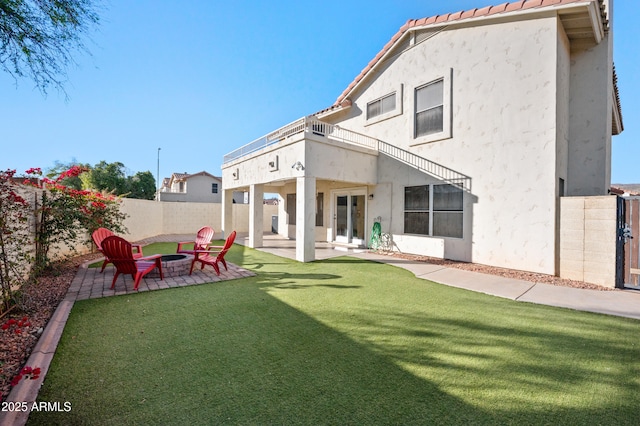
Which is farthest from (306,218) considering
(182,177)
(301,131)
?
(182,177)

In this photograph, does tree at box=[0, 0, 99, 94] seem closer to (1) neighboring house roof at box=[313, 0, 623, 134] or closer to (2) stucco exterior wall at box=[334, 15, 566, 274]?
(2) stucco exterior wall at box=[334, 15, 566, 274]

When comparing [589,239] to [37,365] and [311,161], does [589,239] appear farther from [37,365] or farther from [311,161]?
[37,365]

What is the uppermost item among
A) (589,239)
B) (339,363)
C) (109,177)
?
(109,177)

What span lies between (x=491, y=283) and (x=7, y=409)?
809 cm

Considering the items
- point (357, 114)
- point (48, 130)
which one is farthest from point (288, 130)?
point (48, 130)

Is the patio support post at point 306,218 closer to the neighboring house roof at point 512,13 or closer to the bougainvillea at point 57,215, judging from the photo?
the bougainvillea at point 57,215

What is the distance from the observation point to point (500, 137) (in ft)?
27.0

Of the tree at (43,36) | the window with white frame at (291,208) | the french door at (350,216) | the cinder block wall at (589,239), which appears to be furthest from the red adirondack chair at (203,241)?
the cinder block wall at (589,239)

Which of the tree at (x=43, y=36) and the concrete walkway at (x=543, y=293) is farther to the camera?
the concrete walkway at (x=543, y=293)

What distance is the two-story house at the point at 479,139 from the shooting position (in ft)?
24.9

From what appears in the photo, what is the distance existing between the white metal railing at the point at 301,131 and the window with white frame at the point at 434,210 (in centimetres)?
296

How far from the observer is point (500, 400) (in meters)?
2.56

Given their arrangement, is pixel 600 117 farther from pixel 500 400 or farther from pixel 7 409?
pixel 7 409

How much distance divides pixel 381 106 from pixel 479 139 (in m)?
4.72
